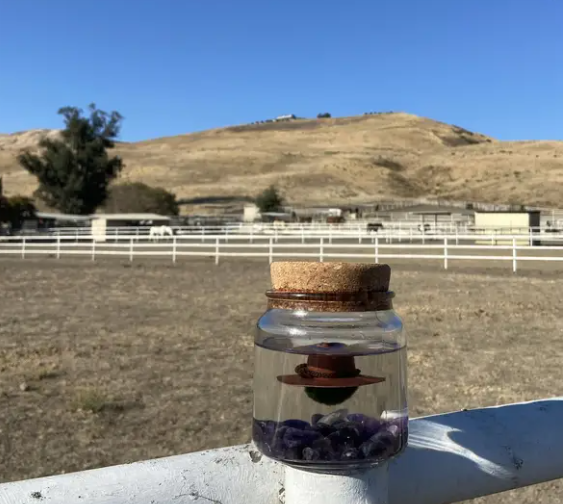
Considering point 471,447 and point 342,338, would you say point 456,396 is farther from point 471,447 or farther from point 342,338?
point 342,338

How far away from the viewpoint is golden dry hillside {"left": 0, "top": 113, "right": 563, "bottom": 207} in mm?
90438

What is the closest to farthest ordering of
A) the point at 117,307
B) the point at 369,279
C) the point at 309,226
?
1. the point at 369,279
2. the point at 117,307
3. the point at 309,226

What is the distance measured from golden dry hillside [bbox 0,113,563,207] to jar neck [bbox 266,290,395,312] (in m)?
82.9

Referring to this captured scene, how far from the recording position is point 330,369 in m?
1.10

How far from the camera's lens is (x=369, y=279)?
3.51 feet

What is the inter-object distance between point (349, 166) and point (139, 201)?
51456 millimetres

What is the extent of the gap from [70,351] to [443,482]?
6.67 metres

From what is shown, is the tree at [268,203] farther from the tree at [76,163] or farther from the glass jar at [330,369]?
the glass jar at [330,369]

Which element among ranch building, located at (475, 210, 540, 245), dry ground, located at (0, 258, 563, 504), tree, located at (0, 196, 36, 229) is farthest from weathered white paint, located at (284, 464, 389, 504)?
tree, located at (0, 196, 36, 229)

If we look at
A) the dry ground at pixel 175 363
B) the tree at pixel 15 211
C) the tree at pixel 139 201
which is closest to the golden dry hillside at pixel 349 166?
the tree at pixel 139 201

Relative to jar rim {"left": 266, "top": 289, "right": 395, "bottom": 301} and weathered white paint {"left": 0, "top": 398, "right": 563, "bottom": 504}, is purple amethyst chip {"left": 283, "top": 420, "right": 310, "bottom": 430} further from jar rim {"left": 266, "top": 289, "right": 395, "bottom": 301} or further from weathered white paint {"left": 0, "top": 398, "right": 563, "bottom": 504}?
jar rim {"left": 266, "top": 289, "right": 395, "bottom": 301}

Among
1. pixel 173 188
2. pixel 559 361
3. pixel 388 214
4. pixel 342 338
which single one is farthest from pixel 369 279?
pixel 173 188

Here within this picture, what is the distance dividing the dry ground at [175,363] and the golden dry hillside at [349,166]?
2857 inches

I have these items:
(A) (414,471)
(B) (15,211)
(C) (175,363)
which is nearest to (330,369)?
(A) (414,471)
